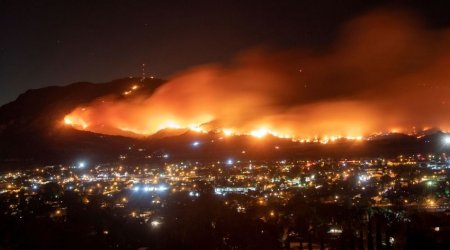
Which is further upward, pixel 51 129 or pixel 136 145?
pixel 51 129

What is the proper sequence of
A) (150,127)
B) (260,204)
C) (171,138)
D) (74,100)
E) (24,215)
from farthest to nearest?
1. (74,100)
2. (150,127)
3. (171,138)
4. (260,204)
5. (24,215)

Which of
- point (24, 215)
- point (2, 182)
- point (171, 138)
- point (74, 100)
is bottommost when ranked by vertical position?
point (24, 215)

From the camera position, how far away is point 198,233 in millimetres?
25109

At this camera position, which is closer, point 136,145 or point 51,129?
point 136,145

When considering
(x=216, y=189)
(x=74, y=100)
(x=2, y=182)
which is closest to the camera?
(x=216, y=189)

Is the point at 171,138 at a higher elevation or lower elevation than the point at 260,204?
higher

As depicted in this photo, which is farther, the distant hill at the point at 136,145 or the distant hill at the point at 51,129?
the distant hill at the point at 51,129

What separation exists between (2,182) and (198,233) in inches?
938

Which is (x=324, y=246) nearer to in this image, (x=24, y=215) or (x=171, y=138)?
(x=24, y=215)

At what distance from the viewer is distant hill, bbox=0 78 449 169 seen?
42.8 m

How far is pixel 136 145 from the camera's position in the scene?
52.0m

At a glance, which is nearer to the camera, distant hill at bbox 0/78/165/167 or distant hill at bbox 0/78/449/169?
distant hill at bbox 0/78/449/169

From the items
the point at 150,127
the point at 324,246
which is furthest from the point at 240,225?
the point at 150,127

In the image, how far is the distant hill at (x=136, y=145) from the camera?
42781 millimetres
